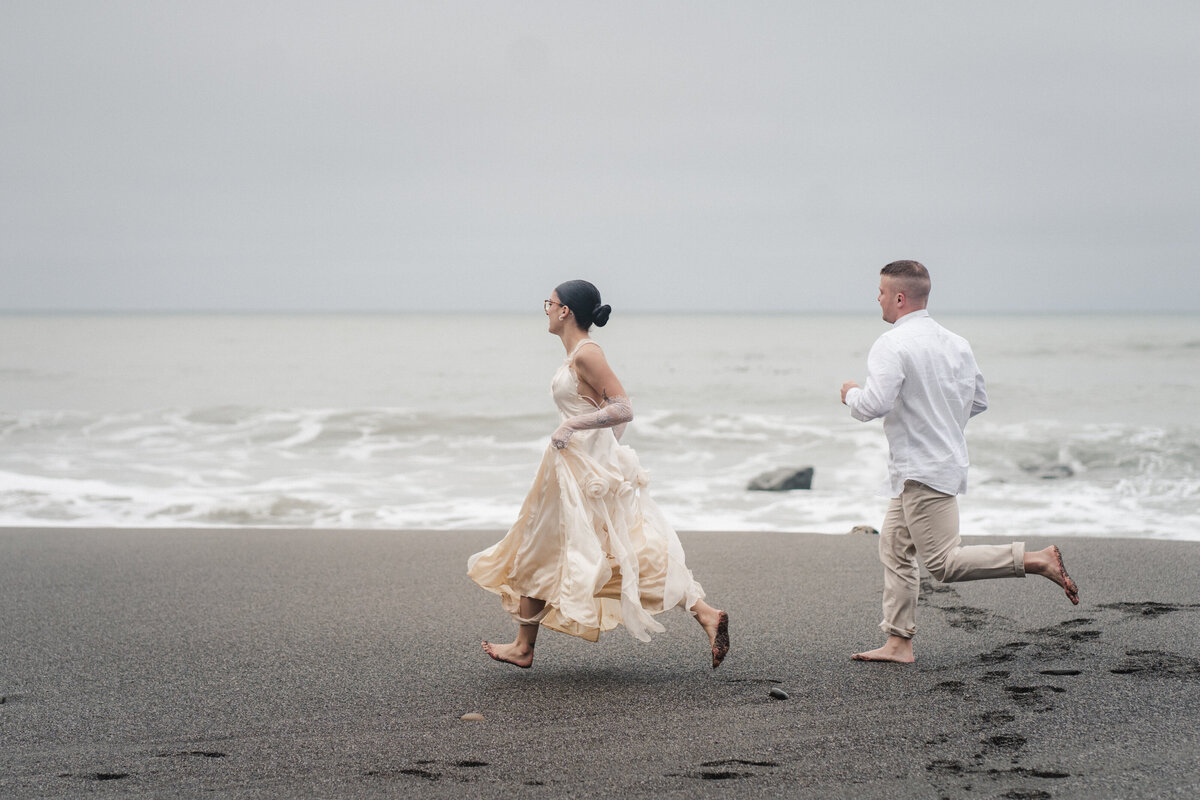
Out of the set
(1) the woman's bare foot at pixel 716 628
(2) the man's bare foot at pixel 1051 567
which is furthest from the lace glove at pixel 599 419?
(2) the man's bare foot at pixel 1051 567

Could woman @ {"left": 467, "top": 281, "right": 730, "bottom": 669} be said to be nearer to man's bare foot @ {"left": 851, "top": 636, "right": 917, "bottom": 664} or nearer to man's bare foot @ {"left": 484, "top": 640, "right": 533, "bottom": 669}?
man's bare foot @ {"left": 484, "top": 640, "right": 533, "bottom": 669}

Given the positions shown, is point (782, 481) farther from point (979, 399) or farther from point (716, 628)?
point (716, 628)

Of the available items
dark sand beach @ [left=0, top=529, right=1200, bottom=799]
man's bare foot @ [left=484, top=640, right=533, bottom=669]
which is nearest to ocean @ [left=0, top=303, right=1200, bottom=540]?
dark sand beach @ [left=0, top=529, right=1200, bottom=799]

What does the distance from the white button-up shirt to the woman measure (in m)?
1.05

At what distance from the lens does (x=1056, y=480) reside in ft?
47.0

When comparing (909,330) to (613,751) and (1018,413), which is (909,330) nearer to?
(613,751)

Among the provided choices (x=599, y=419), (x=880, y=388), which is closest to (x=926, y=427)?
(x=880, y=388)

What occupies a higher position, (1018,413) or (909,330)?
(909,330)

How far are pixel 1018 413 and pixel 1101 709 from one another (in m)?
22.4

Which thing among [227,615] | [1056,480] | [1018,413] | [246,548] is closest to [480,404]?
[1018,413]

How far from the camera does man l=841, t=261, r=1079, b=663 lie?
166 inches

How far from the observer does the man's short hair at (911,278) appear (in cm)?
445

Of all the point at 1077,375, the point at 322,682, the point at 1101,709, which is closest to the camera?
the point at 1101,709

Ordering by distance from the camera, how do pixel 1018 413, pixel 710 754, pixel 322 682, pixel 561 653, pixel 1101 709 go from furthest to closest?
pixel 1018 413 → pixel 561 653 → pixel 322 682 → pixel 1101 709 → pixel 710 754
